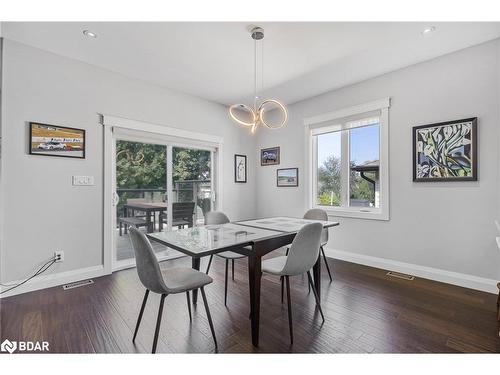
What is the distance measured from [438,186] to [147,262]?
3246mm

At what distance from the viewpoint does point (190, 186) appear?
4.22m

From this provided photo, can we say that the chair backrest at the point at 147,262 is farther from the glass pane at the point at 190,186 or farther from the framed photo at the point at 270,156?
the framed photo at the point at 270,156

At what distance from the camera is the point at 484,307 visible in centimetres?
227

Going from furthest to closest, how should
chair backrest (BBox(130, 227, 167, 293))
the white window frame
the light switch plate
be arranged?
the white window frame → the light switch plate → chair backrest (BBox(130, 227, 167, 293))

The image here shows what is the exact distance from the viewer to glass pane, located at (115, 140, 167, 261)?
A: 345cm

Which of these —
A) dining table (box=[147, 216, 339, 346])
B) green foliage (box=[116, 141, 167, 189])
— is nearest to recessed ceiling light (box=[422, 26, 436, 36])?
dining table (box=[147, 216, 339, 346])

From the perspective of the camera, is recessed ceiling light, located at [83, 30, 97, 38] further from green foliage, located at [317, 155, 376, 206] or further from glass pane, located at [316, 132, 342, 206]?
green foliage, located at [317, 155, 376, 206]

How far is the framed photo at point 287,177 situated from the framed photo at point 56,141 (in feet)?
10.2

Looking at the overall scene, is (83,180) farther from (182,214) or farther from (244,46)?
(244,46)

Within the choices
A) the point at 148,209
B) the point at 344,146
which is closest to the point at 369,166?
the point at 344,146

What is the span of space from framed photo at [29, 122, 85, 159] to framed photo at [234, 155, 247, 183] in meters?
2.53
